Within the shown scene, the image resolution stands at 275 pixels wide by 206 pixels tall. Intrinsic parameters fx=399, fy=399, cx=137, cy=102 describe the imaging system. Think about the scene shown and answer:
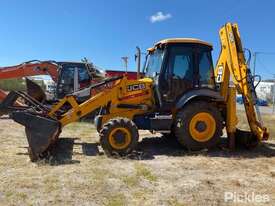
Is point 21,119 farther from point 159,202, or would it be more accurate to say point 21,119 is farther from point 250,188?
point 250,188

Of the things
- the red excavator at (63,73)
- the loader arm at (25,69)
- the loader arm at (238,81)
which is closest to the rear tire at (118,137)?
the loader arm at (238,81)

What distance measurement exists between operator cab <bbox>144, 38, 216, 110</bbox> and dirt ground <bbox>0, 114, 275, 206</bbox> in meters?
1.34

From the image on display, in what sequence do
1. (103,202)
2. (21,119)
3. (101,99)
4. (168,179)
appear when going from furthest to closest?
(101,99), (21,119), (168,179), (103,202)

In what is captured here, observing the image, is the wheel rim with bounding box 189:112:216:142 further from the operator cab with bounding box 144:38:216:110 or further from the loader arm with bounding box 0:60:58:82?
the loader arm with bounding box 0:60:58:82

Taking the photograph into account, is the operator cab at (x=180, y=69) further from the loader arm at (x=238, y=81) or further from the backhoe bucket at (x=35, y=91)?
the backhoe bucket at (x=35, y=91)

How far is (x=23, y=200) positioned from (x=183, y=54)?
516 cm

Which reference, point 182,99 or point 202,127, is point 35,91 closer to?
point 182,99

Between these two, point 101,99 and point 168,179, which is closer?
point 168,179

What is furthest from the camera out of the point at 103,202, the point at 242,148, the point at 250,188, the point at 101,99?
the point at 242,148

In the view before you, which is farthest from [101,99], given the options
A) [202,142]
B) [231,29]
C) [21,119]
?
[231,29]

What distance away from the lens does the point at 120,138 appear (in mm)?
8297

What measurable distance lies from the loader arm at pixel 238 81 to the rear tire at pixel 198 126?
445 mm

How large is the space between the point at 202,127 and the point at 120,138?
6.41ft

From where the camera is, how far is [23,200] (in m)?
5.32
